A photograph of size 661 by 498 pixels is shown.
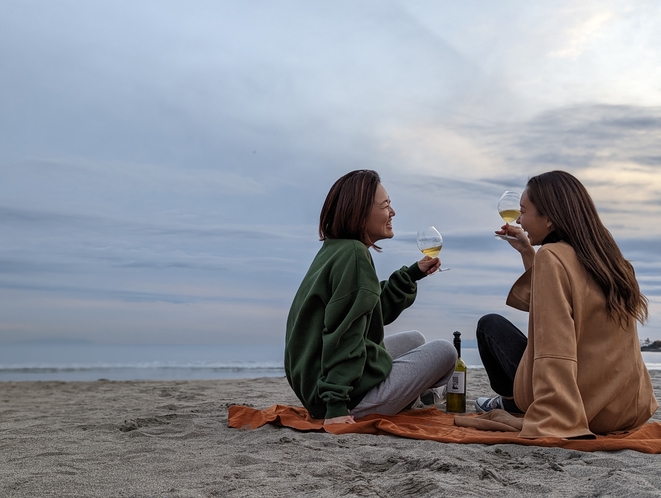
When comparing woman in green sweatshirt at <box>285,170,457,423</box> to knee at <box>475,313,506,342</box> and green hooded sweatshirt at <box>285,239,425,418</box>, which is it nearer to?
green hooded sweatshirt at <box>285,239,425,418</box>

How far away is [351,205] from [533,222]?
105 centimetres

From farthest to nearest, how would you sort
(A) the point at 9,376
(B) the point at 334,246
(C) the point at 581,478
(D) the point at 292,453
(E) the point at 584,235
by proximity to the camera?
(A) the point at 9,376, (B) the point at 334,246, (E) the point at 584,235, (D) the point at 292,453, (C) the point at 581,478

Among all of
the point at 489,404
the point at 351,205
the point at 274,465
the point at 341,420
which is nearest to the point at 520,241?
the point at 351,205

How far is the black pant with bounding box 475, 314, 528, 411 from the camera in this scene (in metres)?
3.88

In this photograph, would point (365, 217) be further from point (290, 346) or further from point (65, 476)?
point (65, 476)

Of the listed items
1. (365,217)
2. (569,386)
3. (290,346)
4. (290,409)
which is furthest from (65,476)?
(569,386)

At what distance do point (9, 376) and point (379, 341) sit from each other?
9728 millimetres

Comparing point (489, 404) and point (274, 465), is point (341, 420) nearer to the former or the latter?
point (274, 465)

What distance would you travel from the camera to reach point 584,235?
133 inches

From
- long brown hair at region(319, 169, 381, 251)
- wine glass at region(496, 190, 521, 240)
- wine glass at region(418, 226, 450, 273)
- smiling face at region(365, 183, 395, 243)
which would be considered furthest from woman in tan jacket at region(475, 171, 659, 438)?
long brown hair at region(319, 169, 381, 251)

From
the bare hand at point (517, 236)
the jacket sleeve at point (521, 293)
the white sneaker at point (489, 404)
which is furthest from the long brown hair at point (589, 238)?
the white sneaker at point (489, 404)

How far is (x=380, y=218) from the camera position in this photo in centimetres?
388

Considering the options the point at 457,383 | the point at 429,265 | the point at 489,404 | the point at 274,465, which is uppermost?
the point at 429,265

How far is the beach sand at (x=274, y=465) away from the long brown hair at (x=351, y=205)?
120cm
